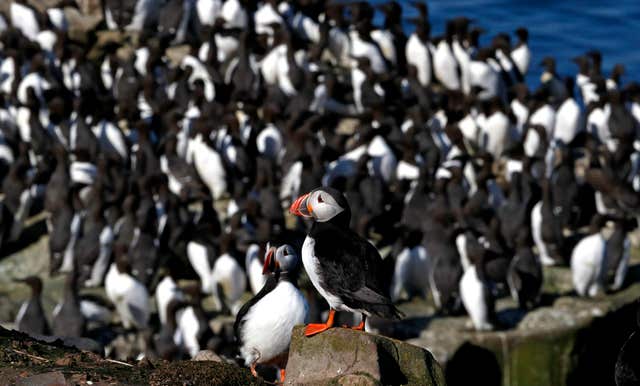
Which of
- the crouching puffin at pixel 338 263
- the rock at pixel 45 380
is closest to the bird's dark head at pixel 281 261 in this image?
the crouching puffin at pixel 338 263

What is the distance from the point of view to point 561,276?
561 inches

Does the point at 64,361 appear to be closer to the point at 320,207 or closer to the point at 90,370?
the point at 90,370

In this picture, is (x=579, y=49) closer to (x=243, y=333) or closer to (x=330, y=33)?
(x=330, y=33)

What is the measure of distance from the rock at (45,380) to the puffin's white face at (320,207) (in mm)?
1368

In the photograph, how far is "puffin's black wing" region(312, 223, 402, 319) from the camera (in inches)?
246

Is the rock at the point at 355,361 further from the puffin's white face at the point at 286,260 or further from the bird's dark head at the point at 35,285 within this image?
the bird's dark head at the point at 35,285

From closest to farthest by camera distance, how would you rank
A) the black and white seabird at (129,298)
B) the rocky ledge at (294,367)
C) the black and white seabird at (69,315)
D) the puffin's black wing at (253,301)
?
the rocky ledge at (294,367) → the puffin's black wing at (253,301) → the black and white seabird at (69,315) → the black and white seabird at (129,298)

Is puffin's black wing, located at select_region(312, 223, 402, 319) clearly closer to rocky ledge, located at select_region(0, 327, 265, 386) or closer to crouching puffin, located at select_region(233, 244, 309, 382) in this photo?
rocky ledge, located at select_region(0, 327, 265, 386)

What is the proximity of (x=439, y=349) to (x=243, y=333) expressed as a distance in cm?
521

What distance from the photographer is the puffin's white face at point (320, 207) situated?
6.37 m

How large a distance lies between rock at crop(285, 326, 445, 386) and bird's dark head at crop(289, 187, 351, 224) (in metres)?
0.56

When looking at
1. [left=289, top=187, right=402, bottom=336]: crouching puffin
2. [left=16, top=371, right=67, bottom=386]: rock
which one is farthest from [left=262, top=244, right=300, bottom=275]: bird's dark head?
[left=16, top=371, right=67, bottom=386]: rock

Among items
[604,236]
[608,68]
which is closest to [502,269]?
[604,236]

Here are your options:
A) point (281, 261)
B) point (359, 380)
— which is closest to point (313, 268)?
point (359, 380)
